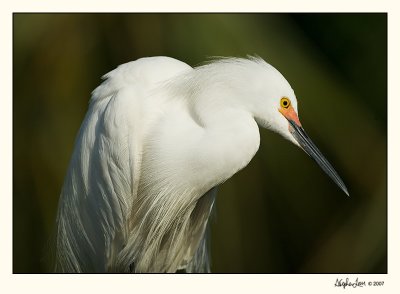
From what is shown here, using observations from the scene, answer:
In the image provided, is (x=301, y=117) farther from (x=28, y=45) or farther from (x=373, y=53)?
(x=28, y=45)

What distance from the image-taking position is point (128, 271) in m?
2.20

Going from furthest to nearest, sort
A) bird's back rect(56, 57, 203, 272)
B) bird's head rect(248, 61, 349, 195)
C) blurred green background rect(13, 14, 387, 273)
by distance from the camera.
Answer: blurred green background rect(13, 14, 387, 273), bird's back rect(56, 57, 203, 272), bird's head rect(248, 61, 349, 195)

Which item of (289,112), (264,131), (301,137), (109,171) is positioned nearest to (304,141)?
(301,137)

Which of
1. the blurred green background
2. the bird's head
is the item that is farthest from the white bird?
the blurred green background

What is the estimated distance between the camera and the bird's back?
197cm

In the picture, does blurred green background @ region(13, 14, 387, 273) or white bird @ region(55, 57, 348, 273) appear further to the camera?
blurred green background @ region(13, 14, 387, 273)

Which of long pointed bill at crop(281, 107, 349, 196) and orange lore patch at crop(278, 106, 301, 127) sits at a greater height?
orange lore patch at crop(278, 106, 301, 127)

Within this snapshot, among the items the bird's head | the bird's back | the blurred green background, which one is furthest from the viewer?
the blurred green background

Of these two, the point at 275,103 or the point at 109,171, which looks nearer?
the point at 275,103

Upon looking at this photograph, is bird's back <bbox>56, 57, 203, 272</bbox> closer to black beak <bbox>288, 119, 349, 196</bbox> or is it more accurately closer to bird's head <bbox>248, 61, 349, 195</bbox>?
bird's head <bbox>248, 61, 349, 195</bbox>

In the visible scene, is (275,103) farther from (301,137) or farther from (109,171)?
(109,171)

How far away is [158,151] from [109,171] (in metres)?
0.19

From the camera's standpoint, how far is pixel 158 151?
1930mm

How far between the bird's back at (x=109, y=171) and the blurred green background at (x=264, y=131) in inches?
11.8
